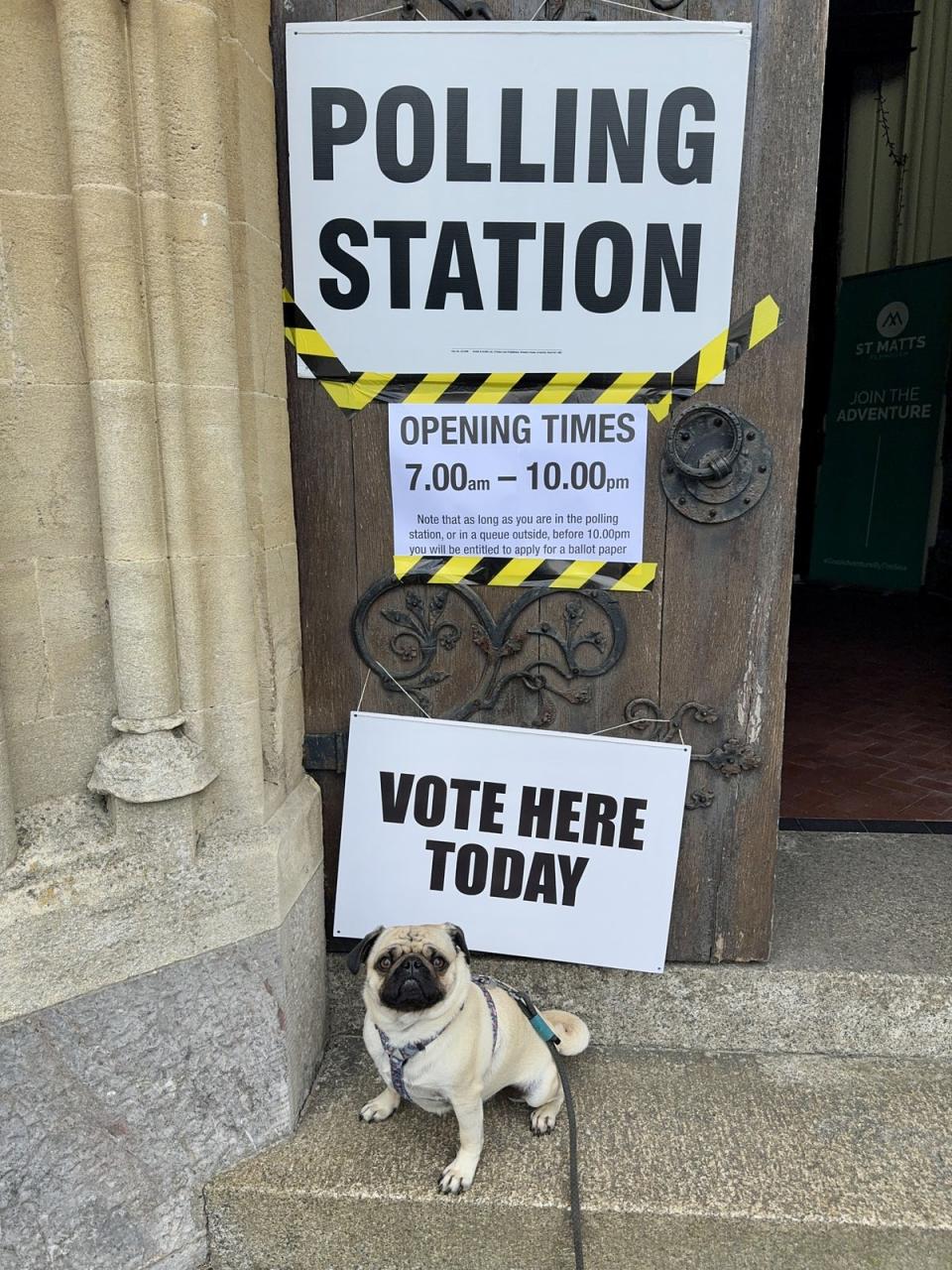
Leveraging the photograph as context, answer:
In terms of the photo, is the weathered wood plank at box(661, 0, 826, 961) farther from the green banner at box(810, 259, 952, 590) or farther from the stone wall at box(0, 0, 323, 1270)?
the green banner at box(810, 259, 952, 590)

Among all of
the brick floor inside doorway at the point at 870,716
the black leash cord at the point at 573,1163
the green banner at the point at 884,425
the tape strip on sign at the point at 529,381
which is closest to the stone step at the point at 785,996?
the black leash cord at the point at 573,1163

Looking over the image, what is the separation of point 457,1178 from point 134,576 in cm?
152

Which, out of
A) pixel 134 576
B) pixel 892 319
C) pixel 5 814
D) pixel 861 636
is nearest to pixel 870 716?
pixel 861 636

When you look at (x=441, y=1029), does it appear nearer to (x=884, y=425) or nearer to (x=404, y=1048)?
(x=404, y=1048)

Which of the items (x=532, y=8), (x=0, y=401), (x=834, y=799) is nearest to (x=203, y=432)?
(x=0, y=401)

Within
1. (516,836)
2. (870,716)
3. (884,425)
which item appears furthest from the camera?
(884,425)

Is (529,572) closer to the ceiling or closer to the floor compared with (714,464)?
closer to the floor

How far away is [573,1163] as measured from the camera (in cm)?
187

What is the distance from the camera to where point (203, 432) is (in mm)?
1729

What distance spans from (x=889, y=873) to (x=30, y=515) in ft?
8.76

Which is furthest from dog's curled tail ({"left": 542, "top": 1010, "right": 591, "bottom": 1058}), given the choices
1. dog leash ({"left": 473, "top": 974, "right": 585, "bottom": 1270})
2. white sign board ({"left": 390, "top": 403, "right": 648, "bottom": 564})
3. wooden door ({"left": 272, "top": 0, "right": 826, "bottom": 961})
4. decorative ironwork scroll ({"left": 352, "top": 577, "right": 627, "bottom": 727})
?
white sign board ({"left": 390, "top": 403, "right": 648, "bottom": 564})

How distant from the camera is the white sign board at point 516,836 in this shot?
2.21 metres

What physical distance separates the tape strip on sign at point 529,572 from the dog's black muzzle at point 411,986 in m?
0.94

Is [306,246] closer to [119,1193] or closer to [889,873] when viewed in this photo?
[119,1193]
